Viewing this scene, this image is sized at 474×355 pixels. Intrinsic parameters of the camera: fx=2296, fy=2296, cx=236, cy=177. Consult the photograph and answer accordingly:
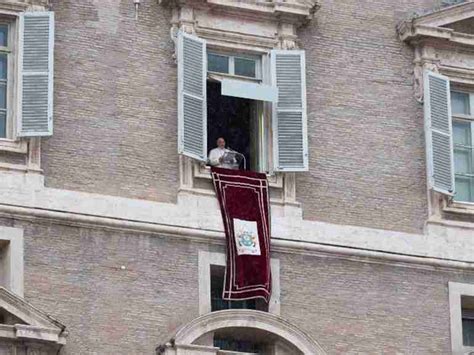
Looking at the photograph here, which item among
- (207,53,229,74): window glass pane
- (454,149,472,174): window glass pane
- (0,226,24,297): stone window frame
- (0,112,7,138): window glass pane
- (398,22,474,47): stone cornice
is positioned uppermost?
(398,22,474,47): stone cornice

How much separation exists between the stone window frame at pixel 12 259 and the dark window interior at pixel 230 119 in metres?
4.58

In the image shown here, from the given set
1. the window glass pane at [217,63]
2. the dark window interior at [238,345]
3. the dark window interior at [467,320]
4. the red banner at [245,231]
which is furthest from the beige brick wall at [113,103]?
the dark window interior at [467,320]

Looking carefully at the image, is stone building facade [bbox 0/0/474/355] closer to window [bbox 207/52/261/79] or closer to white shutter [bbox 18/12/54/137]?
white shutter [bbox 18/12/54/137]

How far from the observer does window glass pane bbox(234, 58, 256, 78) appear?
39375 mm

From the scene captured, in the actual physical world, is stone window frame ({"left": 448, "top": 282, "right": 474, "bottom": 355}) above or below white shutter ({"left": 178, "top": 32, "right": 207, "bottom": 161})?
below

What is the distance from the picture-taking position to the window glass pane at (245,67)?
39375 mm

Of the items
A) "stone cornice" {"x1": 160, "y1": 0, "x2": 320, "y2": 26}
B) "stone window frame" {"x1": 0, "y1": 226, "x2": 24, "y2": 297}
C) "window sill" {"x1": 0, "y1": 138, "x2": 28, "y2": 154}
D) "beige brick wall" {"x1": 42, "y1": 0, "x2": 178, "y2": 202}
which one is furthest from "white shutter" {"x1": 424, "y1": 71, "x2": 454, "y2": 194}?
"stone window frame" {"x1": 0, "y1": 226, "x2": 24, "y2": 297}

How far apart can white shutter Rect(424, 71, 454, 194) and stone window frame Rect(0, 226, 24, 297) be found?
7.75 meters

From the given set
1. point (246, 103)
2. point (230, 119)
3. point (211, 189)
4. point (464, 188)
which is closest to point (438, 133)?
point (464, 188)

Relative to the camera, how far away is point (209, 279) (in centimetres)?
3759

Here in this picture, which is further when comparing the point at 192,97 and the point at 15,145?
the point at 192,97

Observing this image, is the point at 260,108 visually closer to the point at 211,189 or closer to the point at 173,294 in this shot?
the point at 211,189

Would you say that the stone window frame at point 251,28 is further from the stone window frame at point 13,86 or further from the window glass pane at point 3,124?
the window glass pane at point 3,124

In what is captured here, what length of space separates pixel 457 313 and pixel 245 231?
4.11m
